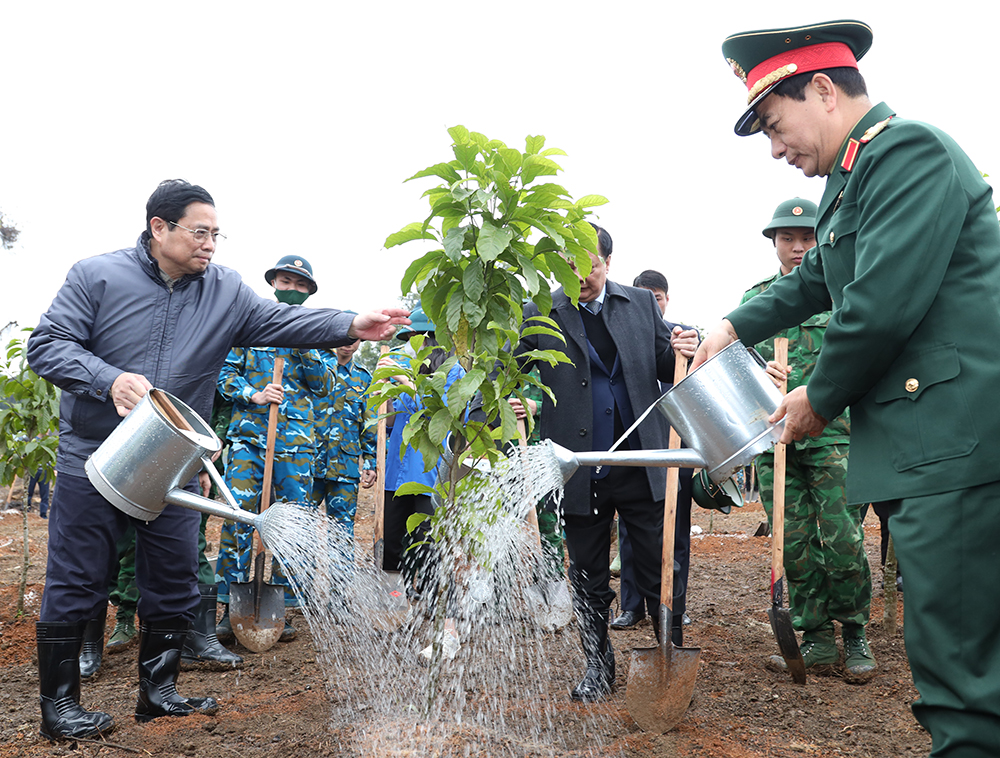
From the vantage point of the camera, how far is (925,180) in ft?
5.78

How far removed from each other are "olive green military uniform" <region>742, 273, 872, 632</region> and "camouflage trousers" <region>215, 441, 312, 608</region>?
288 centimetres

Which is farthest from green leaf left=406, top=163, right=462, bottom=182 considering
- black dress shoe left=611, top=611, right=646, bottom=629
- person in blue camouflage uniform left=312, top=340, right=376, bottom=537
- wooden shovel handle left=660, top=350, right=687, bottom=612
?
black dress shoe left=611, top=611, right=646, bottom=629

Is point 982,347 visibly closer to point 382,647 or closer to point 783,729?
point 783,729

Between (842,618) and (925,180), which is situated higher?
(925,180)

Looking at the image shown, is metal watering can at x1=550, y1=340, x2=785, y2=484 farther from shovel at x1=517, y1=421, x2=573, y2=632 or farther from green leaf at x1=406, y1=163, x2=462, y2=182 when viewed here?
shovel at x1=517, y1=421, x2=573, y2=632

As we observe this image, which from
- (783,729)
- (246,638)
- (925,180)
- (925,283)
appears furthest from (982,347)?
(246,638)

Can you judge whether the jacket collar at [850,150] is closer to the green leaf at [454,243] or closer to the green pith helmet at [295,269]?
the green leaf at [454,243]

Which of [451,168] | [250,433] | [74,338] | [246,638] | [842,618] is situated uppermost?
[451,168]

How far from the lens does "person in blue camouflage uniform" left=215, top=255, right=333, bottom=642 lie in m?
4.94

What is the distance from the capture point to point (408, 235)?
8.77 ft

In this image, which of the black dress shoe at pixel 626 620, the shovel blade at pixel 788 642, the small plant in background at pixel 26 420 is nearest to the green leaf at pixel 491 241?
the shovel blade at pixel 788 642

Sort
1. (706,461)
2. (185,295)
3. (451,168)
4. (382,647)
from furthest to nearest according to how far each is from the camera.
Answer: (382,647) < (185,295) < (451,168) < (706,461)

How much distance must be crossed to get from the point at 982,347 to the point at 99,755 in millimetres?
3128

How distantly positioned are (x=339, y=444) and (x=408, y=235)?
11.2 feet
